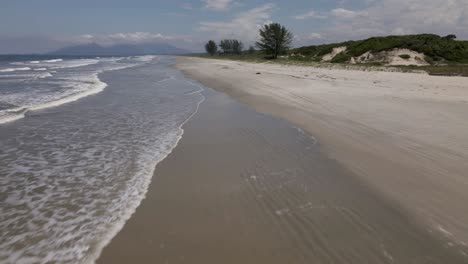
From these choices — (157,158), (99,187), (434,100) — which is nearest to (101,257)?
(99,187)

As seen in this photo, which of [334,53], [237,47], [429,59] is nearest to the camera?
[429,59]

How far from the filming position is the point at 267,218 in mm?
3615

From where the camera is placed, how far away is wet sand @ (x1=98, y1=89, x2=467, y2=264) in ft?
9.64

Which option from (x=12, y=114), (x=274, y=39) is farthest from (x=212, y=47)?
(x=12, y=114)

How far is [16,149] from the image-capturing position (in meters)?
6.36

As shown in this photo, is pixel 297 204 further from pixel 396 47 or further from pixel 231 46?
pixel 231 46

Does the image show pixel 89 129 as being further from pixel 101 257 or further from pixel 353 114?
pixel 353 114

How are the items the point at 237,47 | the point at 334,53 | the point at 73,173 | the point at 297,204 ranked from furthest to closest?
1. the point at 237,47
2. the point at 334,53
3. the point at 73,173
4. the point at 297,204

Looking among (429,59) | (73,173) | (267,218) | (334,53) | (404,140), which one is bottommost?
(73,173)

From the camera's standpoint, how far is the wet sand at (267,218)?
2938 mm

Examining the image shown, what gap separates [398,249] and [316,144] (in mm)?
3715

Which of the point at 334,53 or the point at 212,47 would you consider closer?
the point at 334,53

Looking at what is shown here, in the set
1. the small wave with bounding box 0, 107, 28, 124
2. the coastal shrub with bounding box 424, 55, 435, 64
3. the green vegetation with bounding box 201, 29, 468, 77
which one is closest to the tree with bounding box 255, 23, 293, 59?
the green vegetation with bounding box 201, 29, 468, 77

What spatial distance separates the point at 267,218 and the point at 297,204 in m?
0.55
